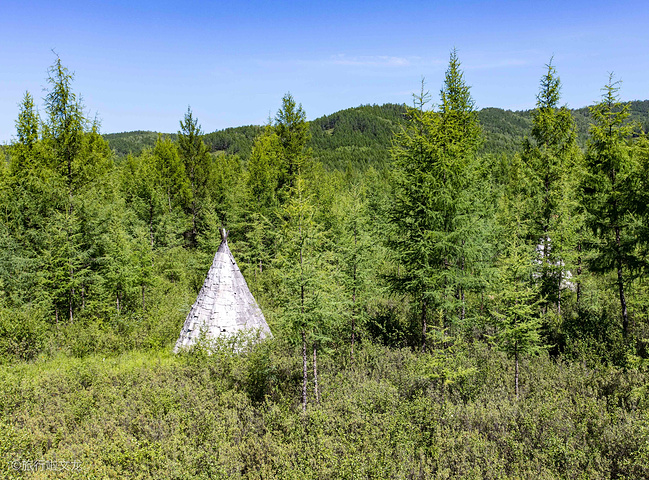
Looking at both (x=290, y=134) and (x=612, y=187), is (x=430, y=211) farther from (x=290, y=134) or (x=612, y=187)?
(x=290, y=134)

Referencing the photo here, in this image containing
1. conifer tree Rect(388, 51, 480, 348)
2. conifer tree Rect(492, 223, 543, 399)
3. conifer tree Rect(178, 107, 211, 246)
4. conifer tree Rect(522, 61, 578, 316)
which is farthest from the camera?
conifer tree Rect(178, 107, 211, 246)

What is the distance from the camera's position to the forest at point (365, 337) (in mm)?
6551

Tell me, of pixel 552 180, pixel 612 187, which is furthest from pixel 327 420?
pixel 552 180

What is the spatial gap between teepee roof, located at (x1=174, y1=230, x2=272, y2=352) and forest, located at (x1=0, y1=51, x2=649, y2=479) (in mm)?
640

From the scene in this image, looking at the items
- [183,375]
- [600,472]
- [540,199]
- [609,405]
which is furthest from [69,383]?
[540,199]

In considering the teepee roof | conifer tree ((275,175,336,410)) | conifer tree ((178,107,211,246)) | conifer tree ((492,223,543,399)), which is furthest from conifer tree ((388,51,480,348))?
conifer tree ((178,107,211,246))

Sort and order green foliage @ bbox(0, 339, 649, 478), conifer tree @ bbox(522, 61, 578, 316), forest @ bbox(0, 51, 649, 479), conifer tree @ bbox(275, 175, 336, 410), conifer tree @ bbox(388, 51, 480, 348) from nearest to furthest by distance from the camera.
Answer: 1. green foliage @ bbox(0, 339, 649, 478)
2. forest @ bbox(0, 51, 649, 479)
3. conifer tree @ bbox(275, 175, 336, 410)
4. conifer tree @ bbox(388, 51, 480, 348)
5. conifer tree @ bbox(522, 61, 578, 316)

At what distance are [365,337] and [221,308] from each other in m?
→ 5.35

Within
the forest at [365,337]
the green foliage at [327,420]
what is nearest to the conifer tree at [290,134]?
the forest at [365,337]

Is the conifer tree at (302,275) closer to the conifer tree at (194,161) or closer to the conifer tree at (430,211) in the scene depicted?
the conifer tree at (430,211)

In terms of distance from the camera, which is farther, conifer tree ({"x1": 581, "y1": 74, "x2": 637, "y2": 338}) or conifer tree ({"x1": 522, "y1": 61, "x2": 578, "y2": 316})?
conifer tree ({"x1": 522, "y1": 61, "x2": 578, "y2": 316})

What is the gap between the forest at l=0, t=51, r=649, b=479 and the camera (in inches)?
258

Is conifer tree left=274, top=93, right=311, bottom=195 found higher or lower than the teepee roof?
higher

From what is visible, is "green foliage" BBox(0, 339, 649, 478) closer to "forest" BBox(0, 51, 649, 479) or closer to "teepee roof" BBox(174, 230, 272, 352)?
"forest" BBox(0, 51, 649, 479)
